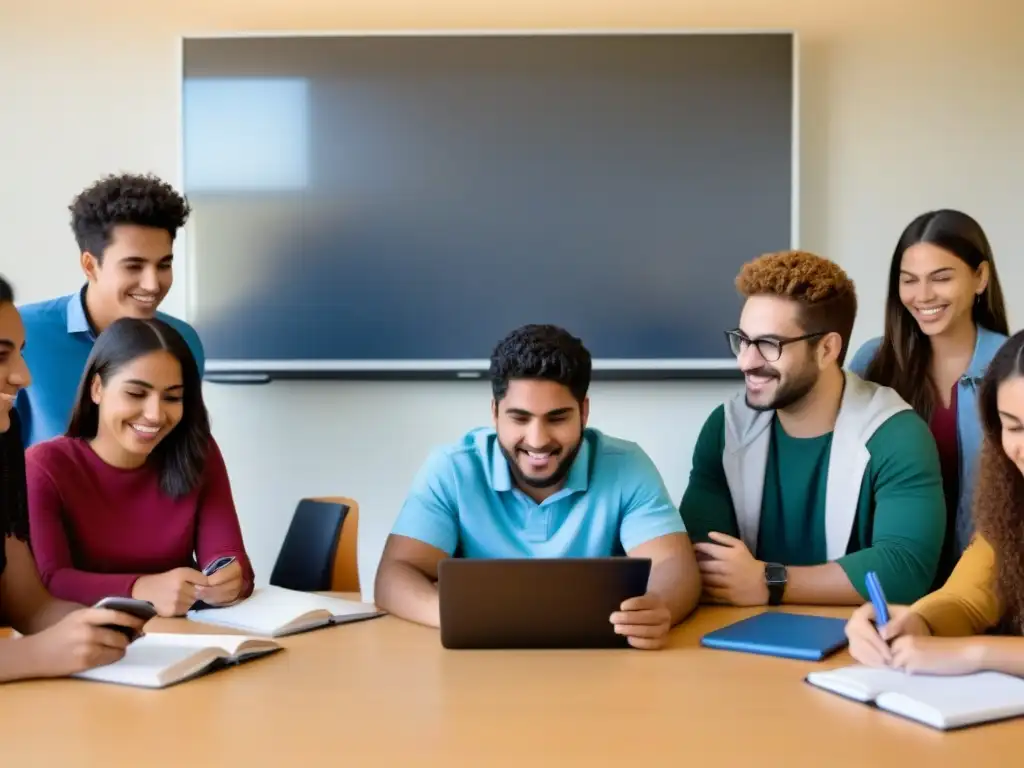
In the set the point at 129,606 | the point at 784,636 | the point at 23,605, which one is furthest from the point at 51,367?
the point at 784,636

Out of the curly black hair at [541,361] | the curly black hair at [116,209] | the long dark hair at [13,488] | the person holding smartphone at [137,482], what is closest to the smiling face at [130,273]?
the curly black hair at [116,209]

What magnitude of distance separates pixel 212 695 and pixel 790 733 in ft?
2.75

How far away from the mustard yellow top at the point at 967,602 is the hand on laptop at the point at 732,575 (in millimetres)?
371

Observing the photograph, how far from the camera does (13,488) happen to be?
1.86 meters

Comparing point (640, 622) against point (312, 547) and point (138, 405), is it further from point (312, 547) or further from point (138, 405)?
point (312, 547)

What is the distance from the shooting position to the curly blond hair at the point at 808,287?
2.38 metres

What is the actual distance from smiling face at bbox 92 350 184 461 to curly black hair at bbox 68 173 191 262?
61 cm

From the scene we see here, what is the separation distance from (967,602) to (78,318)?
217 cm

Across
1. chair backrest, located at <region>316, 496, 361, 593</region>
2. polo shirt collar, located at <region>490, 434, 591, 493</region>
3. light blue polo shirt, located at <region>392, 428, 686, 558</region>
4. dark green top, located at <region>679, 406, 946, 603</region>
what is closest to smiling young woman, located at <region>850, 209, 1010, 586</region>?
dark green top, located at <region>679, 406, 946, 603</region>

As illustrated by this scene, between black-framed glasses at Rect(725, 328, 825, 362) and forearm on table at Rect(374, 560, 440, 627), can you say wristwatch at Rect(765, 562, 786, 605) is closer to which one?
black-framed glasses at Rect(725, 328, 825, 362)

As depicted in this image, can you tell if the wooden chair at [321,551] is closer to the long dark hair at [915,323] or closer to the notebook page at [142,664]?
the notebook page at [142,664]

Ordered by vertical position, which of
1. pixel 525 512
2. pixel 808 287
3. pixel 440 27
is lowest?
pixel 525 512

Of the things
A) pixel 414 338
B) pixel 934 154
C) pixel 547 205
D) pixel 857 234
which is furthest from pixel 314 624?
pixel 934 154

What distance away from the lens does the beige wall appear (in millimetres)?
3473
